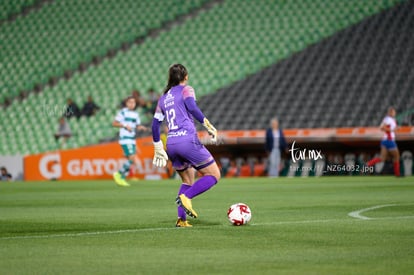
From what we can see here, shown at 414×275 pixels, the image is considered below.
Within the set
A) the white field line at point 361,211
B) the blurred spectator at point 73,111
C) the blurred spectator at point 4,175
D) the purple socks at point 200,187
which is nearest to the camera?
the purple socks at point 200,187

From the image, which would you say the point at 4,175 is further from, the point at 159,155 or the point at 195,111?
the point at 195,111

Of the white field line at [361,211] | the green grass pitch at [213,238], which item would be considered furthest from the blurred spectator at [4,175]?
the white field line at [361,211]

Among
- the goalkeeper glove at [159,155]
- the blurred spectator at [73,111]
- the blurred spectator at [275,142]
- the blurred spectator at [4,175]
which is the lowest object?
the blurred spectator at [4,175]

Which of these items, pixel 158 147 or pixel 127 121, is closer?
pixel 158 147

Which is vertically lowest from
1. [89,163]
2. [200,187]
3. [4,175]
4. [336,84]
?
[4,175]

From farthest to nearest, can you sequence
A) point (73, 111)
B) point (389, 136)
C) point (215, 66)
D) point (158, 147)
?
point (215, 66), point (73, 111), point (389, 136), point (158, 147)

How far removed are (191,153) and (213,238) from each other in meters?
1.49

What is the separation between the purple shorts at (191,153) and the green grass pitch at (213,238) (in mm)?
787

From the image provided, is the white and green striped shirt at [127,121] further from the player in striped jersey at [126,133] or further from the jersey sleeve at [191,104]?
the jersey sleeve at [191,104]

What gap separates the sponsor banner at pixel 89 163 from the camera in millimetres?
28828

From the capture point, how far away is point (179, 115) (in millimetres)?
9836

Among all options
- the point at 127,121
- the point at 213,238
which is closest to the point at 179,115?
the point at 213,238

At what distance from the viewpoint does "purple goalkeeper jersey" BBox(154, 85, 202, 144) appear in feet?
32.2

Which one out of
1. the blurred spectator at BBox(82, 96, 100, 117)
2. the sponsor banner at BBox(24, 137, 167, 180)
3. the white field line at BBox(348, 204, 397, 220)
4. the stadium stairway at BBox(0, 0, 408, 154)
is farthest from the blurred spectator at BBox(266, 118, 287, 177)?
the white field line at BBox(348, 204, 397, 220)
